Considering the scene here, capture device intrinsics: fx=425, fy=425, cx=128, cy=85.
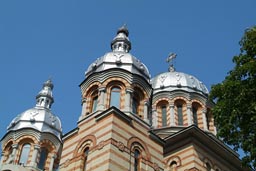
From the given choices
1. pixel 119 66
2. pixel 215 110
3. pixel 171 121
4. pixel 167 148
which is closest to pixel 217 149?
pixel 167 148

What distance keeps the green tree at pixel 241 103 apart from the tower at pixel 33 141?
58.9 feet

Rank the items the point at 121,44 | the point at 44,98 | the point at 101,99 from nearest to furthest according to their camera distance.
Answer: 1. the point at 101,99
2. the point at 121,44
3. the point at 44,98

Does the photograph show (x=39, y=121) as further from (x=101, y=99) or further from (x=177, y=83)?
(x=101, y=99)

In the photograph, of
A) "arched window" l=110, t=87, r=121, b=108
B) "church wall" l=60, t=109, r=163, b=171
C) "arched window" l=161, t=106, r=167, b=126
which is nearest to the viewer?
"church wall" l=60, t=109, r=163, b=171

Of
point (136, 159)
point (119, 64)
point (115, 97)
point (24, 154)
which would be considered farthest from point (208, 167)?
point (24, 154)

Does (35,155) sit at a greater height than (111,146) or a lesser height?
greater

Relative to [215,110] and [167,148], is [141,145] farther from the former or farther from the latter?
[215,110]

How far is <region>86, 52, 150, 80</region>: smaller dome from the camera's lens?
2217 centimetres

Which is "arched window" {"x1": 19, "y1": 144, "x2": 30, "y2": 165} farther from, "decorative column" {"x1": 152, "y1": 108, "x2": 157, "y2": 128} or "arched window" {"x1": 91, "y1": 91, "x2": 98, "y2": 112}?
"arched window" {"x1": 91, "y1": 91, "x2": 98, "y2": 112}

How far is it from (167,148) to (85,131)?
17.4 feet

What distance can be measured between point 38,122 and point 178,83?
10791 mm

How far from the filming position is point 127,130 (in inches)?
771

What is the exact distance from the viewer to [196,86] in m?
30.2

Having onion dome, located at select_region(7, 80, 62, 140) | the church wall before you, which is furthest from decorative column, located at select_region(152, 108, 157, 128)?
onion dome, located at select_region(7, 80, 62, 140)
